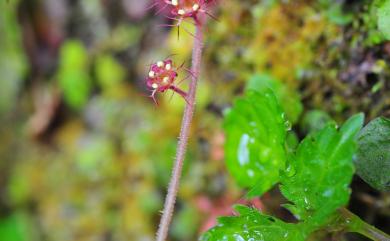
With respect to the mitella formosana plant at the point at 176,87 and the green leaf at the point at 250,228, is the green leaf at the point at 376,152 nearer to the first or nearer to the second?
the green leaf at the point at 250,228

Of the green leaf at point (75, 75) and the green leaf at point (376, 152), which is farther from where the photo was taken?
the green leaf at point (75, 75)

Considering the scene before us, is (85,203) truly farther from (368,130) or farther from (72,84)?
(368,130)

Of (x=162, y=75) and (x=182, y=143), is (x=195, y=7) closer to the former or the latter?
(x=162, y=75)

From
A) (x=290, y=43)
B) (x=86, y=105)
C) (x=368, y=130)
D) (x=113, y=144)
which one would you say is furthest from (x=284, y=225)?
(x=86, y=105)

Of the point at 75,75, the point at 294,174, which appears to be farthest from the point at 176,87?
the point at 75,75

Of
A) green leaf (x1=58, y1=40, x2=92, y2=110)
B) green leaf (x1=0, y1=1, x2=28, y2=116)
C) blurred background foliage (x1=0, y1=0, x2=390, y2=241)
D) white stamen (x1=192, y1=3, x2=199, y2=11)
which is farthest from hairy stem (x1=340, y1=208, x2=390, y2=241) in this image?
green leaf (x1=0, y1=1, x2=28, y2=116)

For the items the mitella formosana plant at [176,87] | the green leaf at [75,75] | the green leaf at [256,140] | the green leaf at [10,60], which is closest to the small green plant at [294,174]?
the green leaf at [256,140]

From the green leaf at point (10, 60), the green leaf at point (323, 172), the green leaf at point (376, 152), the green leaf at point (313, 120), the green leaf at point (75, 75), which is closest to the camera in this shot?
the green leaf at point (323, 172)
